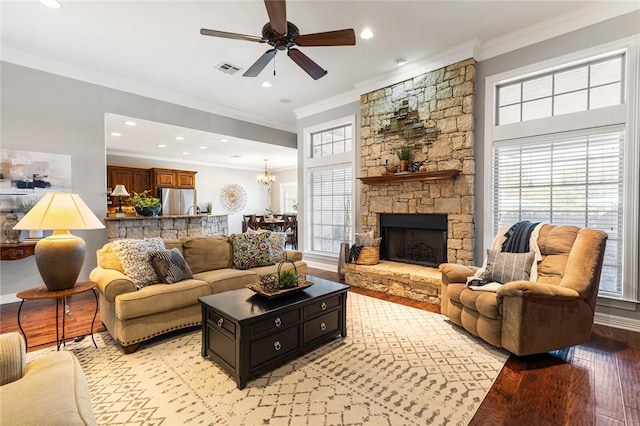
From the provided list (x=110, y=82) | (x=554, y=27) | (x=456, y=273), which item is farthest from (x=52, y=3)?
(x=554, y=27)

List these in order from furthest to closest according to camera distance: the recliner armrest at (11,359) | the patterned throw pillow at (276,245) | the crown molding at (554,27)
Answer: the patterned throw pillow at (276,245) < the crown molding at (554,27) < the recliner armrest at (11,359)

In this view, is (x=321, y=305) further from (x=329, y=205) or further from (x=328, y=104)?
(x=328, y=104)

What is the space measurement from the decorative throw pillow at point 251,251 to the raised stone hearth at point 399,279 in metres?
1.40

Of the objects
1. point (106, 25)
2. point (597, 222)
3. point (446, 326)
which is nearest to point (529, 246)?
point (597, 222)

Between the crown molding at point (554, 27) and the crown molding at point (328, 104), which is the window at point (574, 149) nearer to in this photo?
the crown molding at point (554, 27)

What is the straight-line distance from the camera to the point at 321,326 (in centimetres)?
256

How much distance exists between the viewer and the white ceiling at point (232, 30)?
2.95 metres

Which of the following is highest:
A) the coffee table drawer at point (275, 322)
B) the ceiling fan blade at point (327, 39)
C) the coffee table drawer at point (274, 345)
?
the ceiling fan blade at point (327, 39)

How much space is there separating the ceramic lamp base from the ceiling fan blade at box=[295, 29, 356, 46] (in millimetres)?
2644

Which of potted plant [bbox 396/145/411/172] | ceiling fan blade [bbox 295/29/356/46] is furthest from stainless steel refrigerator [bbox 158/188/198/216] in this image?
ceiling fan blade [bbox 295/29/356/46]

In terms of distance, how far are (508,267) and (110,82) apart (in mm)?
5758

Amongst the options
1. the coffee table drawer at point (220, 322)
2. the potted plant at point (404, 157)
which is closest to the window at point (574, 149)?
the potted plant at point (404, 157)

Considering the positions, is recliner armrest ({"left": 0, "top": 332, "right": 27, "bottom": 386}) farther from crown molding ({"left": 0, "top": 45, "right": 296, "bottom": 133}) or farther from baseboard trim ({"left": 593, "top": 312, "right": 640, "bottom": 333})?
baseboard trim ({"left": 593, "top": 312, "right": 640, "bottom": 333})

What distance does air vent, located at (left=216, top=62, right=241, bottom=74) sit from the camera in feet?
13.4
